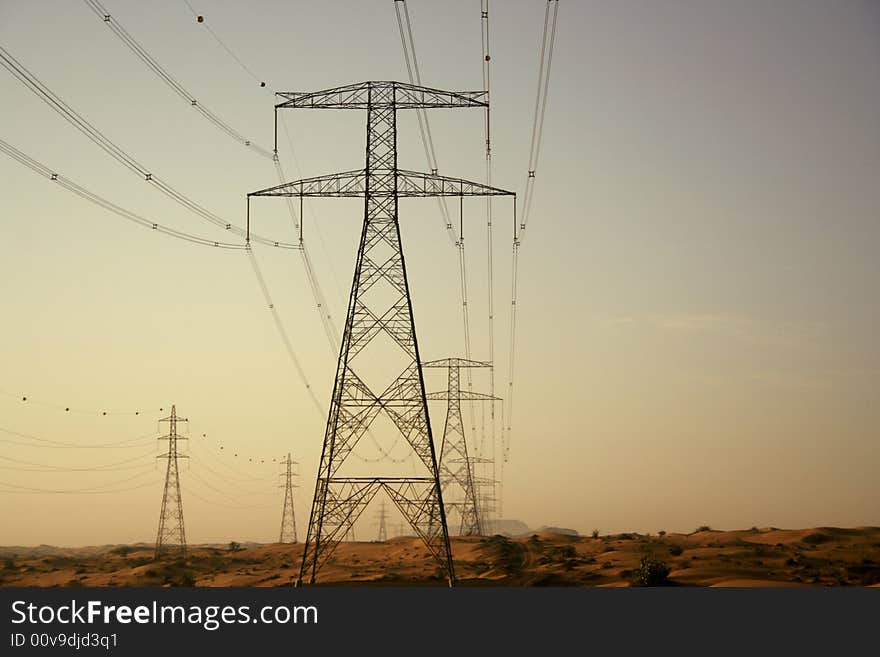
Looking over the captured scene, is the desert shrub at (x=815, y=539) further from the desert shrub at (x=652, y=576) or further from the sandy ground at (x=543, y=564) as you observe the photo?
the desert shrub at (x=652, y=576)

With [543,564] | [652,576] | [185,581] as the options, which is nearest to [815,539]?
[543,564]

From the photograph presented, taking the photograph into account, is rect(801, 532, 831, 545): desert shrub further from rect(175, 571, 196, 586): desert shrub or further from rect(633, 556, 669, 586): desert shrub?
rect(175, 571, 196, 586): desert shrub

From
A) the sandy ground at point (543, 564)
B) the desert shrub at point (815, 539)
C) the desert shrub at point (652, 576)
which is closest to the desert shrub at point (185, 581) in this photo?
the sandy ground at point (543, 564)

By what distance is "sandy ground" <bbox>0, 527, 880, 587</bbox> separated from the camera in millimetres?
75000

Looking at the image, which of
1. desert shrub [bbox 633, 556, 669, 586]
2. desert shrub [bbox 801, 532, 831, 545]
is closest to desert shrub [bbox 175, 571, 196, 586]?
desert shrub [bbox 633, 556, 669, 586]

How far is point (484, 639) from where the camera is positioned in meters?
43.2

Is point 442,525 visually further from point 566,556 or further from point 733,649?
point 566,556

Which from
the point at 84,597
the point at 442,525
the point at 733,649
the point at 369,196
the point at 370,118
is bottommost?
→ the point at 733,649

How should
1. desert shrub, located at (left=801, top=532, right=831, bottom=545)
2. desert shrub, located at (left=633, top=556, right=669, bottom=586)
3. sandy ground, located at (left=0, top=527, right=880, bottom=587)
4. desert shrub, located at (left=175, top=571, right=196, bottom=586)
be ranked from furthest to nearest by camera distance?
desert shrub, located at (left=801, top=532, right=831, bottom=545) < desert shrub, located at (left=175, top=571, right=196, bottom=586) < sandy ground, located at (left=0, top=527, right=880, bottom=587) < desert shrub, located at (left=633, top=556, right=669, bottom=586)

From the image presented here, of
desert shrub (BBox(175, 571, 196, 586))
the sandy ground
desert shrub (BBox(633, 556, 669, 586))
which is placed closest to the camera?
desert shrub (BBox(633, 556, 669, 586))

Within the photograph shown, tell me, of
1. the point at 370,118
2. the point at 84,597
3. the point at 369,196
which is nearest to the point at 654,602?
the point at 84,597

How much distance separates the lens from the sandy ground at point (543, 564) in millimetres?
75000

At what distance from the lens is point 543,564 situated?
86.9 metres

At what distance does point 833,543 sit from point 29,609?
66917 millimetres
